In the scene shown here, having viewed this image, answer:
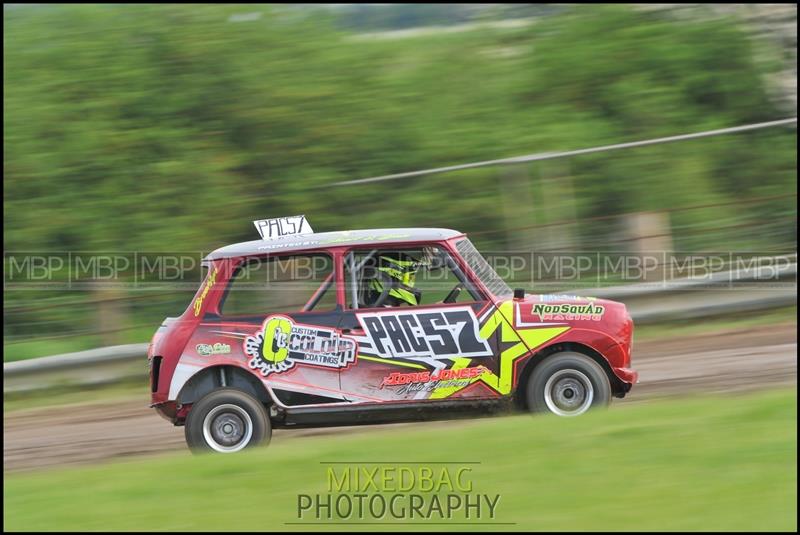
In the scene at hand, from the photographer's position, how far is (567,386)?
7578 mm

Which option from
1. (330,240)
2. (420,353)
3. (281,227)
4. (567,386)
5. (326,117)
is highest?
(326,117)

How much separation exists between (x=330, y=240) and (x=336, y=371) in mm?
1023

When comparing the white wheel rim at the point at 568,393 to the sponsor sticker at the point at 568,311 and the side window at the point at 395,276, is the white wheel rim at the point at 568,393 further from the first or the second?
the side window at the point at 395,276

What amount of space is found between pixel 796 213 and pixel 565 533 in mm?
8569

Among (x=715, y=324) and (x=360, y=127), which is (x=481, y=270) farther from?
(x=360, y=127)

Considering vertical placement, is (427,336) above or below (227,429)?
above

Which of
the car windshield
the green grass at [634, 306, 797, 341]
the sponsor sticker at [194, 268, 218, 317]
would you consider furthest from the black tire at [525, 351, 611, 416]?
the green grass at [634, 306, 797, 341]

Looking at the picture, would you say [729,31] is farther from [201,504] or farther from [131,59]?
[201,504]

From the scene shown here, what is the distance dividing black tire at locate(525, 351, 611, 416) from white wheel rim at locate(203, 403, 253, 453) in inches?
85.9

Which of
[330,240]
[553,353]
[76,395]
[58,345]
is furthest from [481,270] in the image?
[58,345]

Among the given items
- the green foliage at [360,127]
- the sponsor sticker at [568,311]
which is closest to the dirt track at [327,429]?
the sponsor sticker at [568,311]

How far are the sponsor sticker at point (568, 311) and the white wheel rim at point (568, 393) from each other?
42 centimetres

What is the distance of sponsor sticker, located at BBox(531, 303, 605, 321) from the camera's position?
761 centimetres

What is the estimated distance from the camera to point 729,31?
1570 cm
